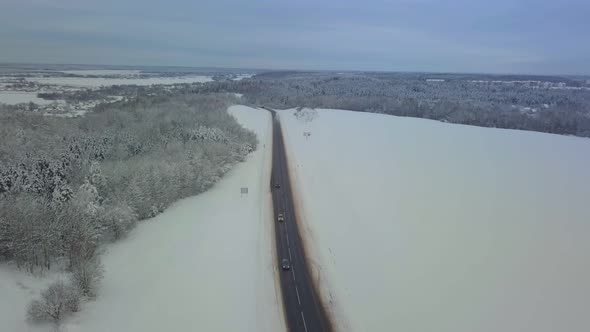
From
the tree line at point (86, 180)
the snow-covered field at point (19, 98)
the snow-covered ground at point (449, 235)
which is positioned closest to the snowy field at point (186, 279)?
the tree line at point (86, 180)

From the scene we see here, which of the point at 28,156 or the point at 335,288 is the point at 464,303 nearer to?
the point at 335,288

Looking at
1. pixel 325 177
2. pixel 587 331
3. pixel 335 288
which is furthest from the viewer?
pixel 325 177

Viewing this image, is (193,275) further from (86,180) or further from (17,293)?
(86,180)

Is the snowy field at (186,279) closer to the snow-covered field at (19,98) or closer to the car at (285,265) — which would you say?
the car at (285,265)

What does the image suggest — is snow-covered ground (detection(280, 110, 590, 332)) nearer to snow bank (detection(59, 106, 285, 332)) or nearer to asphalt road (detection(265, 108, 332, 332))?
asphalt road (detection(265, 108, 332, 332))

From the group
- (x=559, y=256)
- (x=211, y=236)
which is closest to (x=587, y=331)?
(x=559, y=256)

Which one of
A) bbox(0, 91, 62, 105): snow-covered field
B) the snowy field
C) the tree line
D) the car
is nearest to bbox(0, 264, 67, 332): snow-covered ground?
the snowy field
